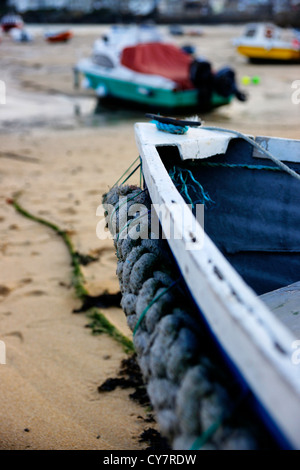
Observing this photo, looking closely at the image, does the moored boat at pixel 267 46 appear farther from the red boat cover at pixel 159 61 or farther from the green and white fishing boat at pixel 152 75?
the red boat cover at pixel 159 61

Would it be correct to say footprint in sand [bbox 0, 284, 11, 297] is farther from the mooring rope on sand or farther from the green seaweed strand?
the mooring rope on sand

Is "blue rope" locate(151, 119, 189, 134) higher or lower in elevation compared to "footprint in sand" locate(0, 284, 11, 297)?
higher

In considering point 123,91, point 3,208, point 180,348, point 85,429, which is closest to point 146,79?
point 123,91

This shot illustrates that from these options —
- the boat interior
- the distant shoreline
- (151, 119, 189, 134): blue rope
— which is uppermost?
the distant shoreline

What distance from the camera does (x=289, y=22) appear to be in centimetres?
3841

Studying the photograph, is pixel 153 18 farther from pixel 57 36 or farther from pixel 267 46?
pixel 267 46

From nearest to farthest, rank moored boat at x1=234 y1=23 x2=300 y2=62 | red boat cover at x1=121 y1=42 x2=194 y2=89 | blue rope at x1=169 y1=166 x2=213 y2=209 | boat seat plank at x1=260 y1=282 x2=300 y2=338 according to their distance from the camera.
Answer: boat seat plank at x1=260 y1=282 x2=300 y2=338, blue rope at x1=169 y1=166 x2=213 y2=209, red boat cover at x1=121 y1=42 x2=194 y2=89, moored boat at x1=234 y1=23 x2=300 y2=62

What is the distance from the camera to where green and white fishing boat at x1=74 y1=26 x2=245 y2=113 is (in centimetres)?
909

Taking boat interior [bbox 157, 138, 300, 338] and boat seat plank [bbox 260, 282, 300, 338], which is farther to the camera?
boat interior [bbox 157, 138, 300, 338]

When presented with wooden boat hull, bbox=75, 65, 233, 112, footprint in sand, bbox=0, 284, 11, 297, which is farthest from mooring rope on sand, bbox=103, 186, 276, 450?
wooden boat hull, bbox=75, 65, 233, 112

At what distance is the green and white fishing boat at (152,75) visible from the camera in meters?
9.09

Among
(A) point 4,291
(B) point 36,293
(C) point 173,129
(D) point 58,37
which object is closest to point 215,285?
(C) point 173,129

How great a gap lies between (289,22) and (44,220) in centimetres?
4080

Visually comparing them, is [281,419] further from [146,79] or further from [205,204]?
[146,79]
